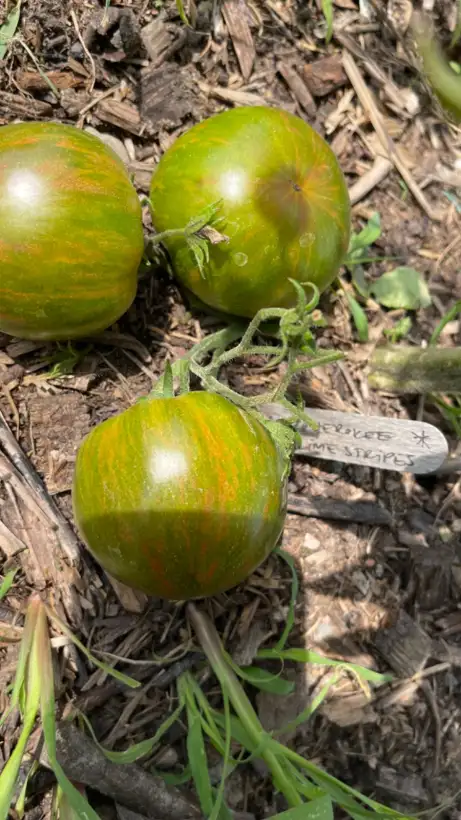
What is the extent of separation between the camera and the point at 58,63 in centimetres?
188

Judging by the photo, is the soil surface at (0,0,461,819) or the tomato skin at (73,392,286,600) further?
the soil surface at (0,0,461,819)

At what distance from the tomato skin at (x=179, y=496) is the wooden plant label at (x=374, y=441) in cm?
44

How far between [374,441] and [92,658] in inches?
34.8

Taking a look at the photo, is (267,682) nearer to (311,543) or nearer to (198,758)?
(198,758)

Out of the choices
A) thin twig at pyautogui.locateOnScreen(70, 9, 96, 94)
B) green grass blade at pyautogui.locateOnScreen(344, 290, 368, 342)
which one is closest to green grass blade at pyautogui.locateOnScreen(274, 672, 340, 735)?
green grass blade at pyautogui.locateOnScreen(344, 290, 368, 342)

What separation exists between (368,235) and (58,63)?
3.39ft

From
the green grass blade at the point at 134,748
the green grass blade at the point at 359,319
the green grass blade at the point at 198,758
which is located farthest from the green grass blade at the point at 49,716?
the green grass blade at the point at 359,319

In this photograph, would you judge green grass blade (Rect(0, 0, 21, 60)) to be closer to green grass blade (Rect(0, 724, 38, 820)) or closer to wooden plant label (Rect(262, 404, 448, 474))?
wooden plant label (Rect(262, 404, 448, 474))

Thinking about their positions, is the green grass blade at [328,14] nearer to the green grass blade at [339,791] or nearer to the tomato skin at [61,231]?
the tomato skin at [61,231]

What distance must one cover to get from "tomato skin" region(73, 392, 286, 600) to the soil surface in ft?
1.16

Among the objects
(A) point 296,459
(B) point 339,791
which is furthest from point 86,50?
(B) point 339,791

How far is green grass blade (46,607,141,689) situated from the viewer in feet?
4.93

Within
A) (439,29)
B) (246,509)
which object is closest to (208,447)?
(246,509)

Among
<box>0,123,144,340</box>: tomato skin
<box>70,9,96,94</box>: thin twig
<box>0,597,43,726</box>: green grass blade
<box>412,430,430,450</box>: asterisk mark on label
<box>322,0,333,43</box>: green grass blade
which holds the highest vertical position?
<box>322,0,333,43</box>: green grass blade
